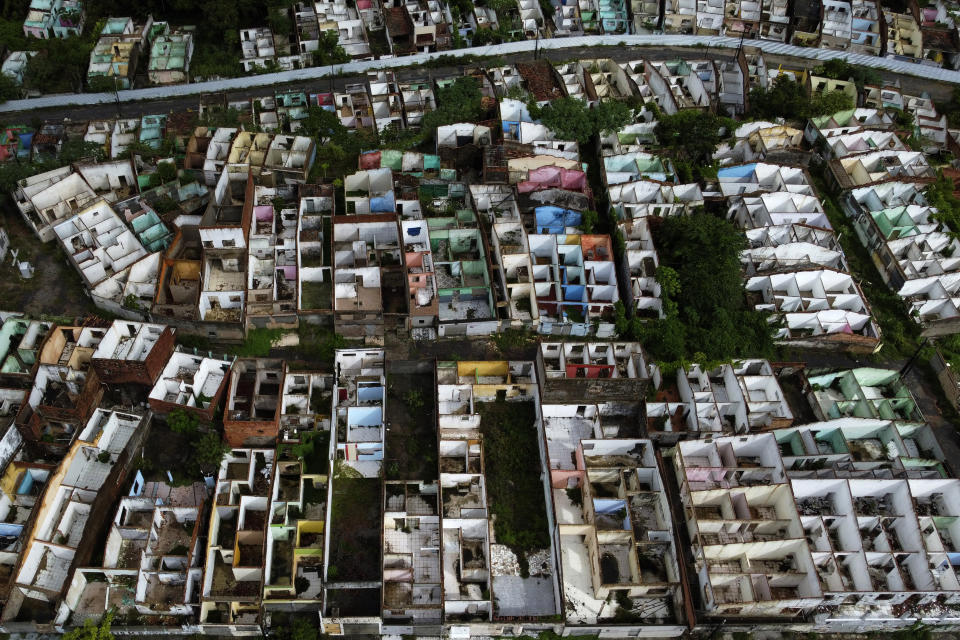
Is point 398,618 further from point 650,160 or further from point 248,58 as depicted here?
point 248,58

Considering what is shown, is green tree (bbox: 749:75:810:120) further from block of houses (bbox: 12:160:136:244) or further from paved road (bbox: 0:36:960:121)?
block of houses (bbox: 12:160:136:244)

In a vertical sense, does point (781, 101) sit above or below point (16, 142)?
below

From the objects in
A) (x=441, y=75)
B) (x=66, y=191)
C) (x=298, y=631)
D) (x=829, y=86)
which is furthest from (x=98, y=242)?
(x=829, y=86)

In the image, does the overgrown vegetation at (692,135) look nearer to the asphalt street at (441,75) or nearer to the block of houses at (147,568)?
the asphalt street at (441,75)

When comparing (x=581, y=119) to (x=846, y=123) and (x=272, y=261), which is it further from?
(x=272, y=261)

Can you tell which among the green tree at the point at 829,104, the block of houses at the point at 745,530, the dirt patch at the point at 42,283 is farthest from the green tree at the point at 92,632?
the green tree at the point at 829,104
